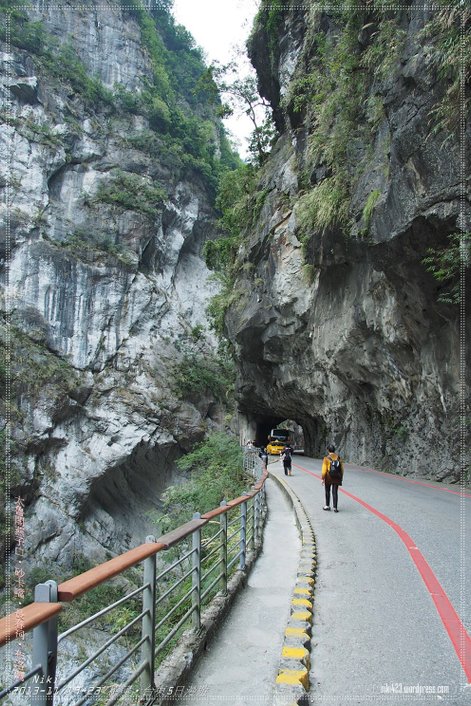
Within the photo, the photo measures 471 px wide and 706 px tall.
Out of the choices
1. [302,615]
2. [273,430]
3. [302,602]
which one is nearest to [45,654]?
[302,615]

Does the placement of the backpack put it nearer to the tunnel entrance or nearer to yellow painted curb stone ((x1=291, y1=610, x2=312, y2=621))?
yellow painted curb stone ((x1=291, y1=610, x2=312, y2=621))

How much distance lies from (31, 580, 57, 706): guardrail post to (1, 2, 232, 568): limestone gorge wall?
2547 centimetres

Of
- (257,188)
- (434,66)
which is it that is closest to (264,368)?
(257,188)

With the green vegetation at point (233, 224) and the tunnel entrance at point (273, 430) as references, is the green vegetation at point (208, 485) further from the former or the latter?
the green vegetation at point (233, 224)

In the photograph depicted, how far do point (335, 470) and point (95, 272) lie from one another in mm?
28443

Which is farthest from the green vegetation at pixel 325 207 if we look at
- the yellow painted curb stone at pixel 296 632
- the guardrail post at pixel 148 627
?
the guardrail post at pixel 148 627

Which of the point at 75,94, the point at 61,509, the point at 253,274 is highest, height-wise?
the point at 75,94

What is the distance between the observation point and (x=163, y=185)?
41.2m

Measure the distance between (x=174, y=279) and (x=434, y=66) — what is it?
107 ft

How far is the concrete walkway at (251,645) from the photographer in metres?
3.09

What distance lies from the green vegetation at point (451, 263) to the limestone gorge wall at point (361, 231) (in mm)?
255

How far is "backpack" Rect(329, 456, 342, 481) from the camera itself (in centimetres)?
930

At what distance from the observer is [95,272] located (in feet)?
111

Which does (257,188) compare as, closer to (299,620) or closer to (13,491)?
(13,491)
